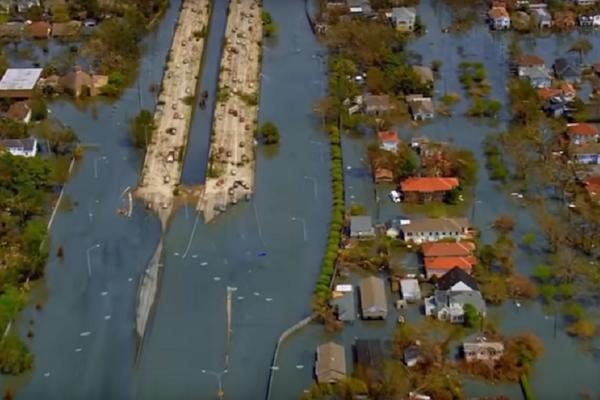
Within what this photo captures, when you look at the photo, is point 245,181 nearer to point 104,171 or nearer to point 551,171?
point 104,171

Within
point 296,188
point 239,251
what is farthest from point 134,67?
point 239,251

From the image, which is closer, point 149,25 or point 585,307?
point 585,307

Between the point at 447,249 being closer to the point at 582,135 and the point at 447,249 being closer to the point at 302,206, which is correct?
the point at 302,206

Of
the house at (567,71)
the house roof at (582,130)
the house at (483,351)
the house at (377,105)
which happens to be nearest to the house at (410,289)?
the house at (483,351)

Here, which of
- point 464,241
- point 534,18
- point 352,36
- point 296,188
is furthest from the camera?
point 534,18

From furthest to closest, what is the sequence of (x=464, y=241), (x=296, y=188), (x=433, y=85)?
(x=433, y=85)
(x=296, y=188)
(x=464, y=241)

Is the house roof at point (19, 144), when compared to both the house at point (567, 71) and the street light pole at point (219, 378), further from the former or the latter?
the house at point (567, 71)
